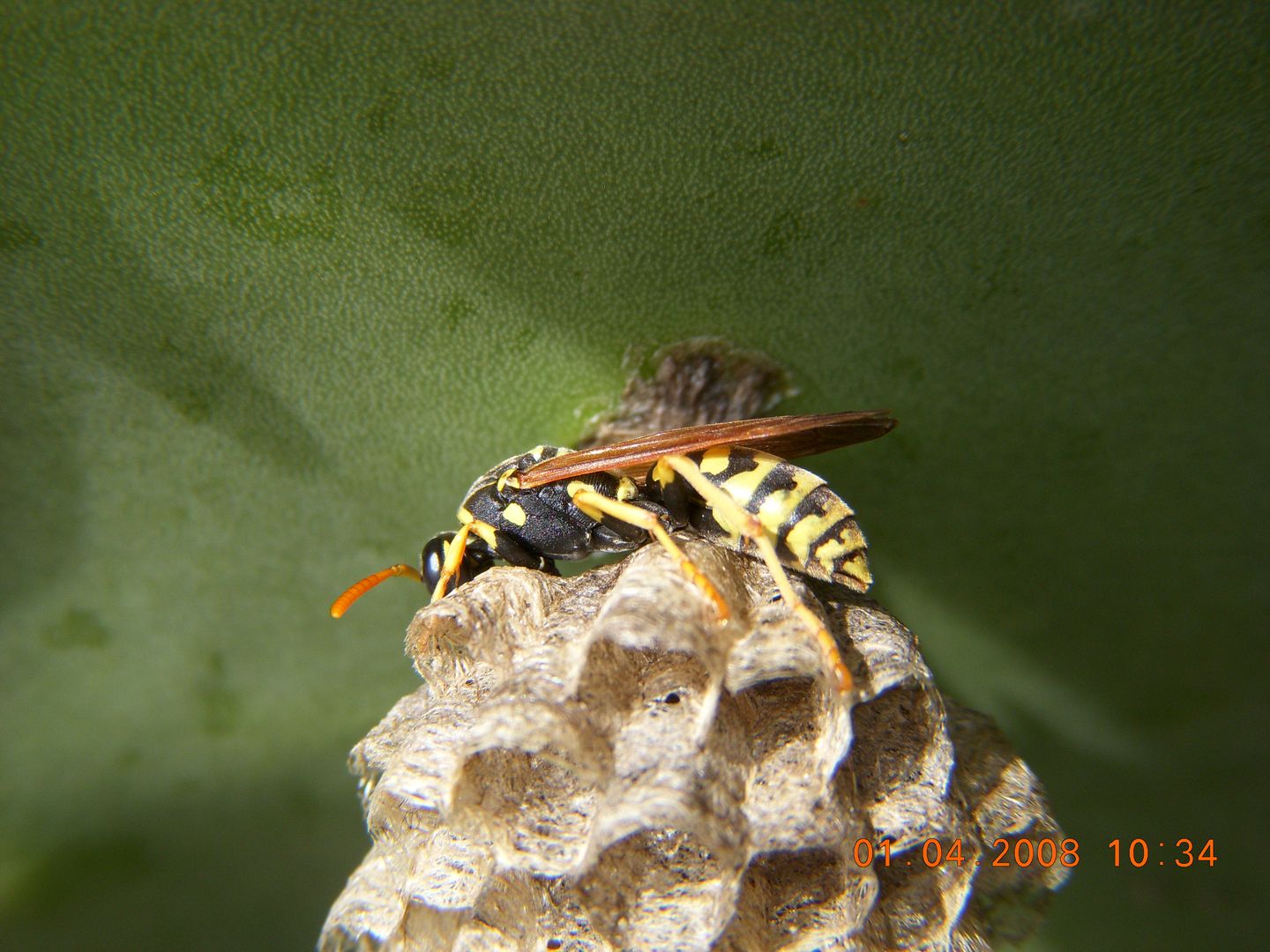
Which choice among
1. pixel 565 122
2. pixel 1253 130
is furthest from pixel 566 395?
pixel 1253 130

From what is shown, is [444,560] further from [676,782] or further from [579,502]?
[676,782]

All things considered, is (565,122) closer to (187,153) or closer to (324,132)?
(324,132)

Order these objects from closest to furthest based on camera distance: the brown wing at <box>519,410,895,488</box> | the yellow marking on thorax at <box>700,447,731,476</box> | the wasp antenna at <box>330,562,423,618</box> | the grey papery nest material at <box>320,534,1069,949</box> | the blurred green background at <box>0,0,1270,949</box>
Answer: the blurred green background at <box>0,0,1270,949</box>, the grey papery nest material at <box>320,534,1069,949</box>, the brown wing at <box>519,410,895,488</box>, the yellow marking on thorax at <box>700,447,731,476</box>, the wasp antenna at <box>330,562,423,618</box>

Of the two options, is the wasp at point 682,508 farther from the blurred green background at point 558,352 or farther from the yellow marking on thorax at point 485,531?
the blurred green background at point 558,352

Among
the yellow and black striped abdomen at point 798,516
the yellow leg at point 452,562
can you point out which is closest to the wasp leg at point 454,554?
the yellow leg at point 452,562

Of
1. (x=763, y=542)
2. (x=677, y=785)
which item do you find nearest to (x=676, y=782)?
(x=677, y=785)
